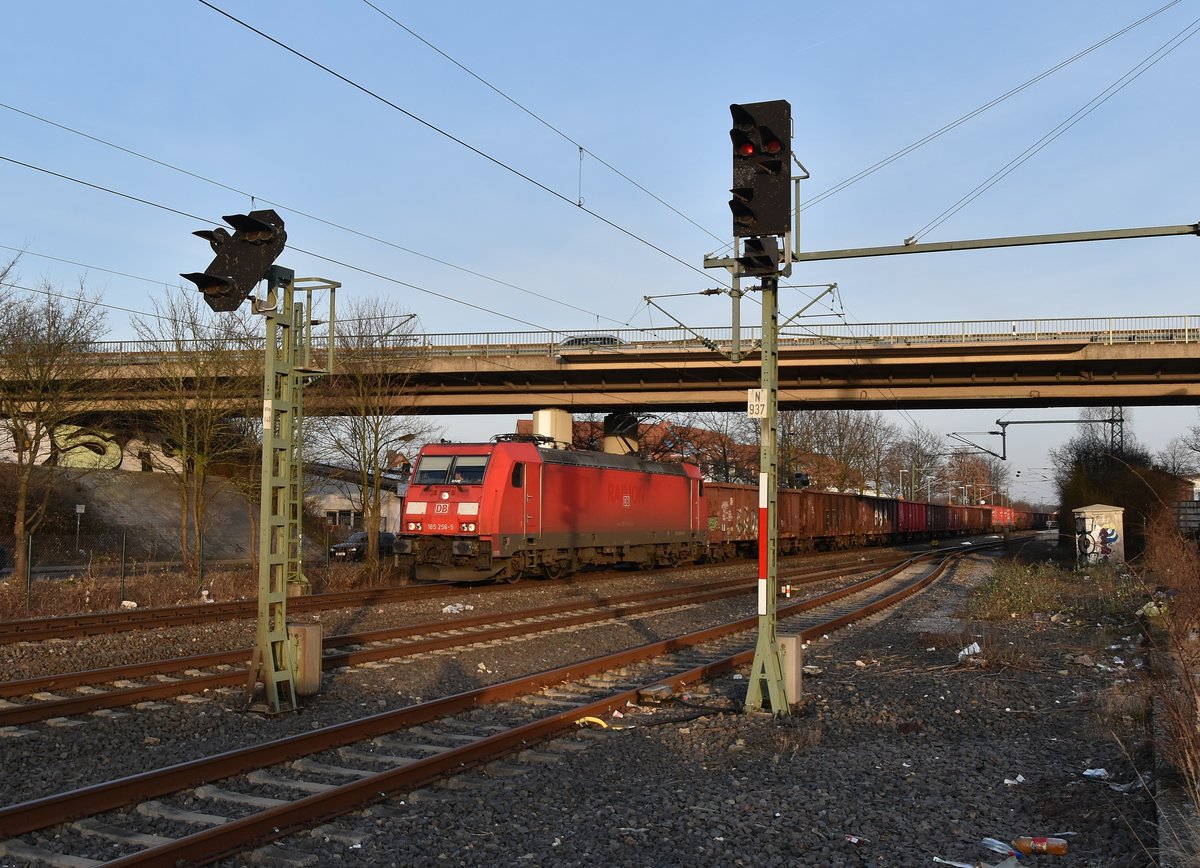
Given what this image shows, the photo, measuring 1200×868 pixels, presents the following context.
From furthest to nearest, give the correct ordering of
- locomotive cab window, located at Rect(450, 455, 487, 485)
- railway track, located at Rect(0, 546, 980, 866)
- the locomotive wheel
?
the locomotive wheel < locomotive cab window, located at Rect(450, 455, 487, 485) < railway track, located at Rect(0, 546, 980, 866)

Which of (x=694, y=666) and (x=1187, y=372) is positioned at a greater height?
(x=1187, y=372)

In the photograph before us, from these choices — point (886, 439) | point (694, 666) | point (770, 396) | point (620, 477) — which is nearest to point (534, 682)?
point (694, 666)

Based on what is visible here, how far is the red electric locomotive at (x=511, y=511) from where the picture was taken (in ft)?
67.1

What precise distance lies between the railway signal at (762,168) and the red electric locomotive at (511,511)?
40.4 ft

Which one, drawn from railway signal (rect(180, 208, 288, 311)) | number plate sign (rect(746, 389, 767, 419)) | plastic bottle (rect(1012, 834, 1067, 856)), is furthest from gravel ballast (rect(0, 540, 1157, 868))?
railway signal (rect(180, 208, 288, 311))

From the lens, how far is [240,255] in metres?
9.22

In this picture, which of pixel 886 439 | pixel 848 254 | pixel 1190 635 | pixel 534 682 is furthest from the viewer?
pixel 886 439

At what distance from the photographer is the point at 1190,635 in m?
9.32

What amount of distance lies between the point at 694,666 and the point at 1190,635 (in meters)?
5.43

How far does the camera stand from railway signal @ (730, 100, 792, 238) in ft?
29.3

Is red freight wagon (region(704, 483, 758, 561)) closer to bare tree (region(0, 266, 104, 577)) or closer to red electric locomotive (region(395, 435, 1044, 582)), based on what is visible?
red electric locomotive (region(395, 435, 1044, 582))

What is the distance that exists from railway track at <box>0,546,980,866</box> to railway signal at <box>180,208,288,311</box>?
418 cm

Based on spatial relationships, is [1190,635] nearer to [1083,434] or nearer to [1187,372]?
[1187,372]

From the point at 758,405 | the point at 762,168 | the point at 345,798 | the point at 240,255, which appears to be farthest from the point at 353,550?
the point at 345,798
